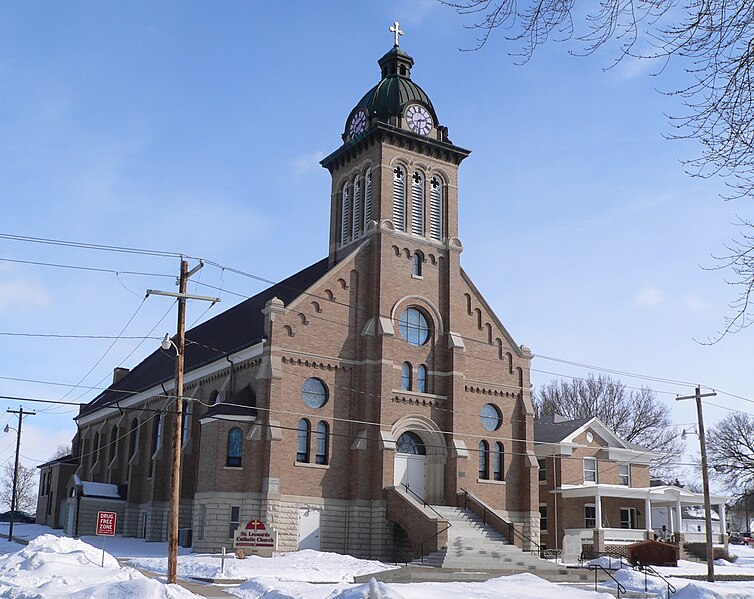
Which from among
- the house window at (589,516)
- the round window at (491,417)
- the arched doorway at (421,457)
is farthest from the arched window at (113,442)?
the house window at (589,516)

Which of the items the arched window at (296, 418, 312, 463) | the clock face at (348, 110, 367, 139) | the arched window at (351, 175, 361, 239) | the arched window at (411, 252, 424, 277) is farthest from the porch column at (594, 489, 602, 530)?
the clock face at (348, 110, 367, 139)

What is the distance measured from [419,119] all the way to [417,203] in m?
4.48

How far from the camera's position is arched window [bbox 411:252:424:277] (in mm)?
43906

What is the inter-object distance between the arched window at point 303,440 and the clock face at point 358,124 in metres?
16.2

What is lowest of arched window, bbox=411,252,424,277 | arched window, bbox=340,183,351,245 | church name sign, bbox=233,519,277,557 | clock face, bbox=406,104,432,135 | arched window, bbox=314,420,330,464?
church name sign, bbox=233,519,277,557

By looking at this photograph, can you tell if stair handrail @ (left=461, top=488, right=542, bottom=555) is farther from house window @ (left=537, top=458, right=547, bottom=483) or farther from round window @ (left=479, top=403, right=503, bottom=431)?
house window @ (left=537, top=458, right=547, bottom=483)

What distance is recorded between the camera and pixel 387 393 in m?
40.6

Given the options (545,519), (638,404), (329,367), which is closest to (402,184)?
(329,367)

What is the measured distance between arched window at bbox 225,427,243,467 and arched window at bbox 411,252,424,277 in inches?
472

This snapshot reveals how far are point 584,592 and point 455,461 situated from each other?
16518mm

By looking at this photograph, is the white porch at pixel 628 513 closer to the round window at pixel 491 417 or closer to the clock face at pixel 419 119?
the round window at pixel 491 417

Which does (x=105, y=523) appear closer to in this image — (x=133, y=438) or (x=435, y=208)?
(x=435, y=208)

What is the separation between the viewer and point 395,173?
4441 cm

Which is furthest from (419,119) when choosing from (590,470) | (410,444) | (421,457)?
(590,470)
